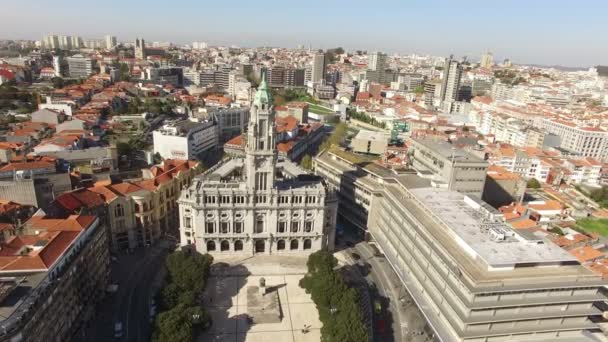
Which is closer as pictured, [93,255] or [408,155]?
[93,255]

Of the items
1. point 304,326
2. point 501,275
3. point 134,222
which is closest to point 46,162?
point 134,222

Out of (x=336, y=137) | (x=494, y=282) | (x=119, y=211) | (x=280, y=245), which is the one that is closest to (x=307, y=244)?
(x=280, y=245)


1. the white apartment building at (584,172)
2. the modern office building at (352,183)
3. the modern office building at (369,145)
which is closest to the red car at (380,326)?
the modern office building at (352,183)

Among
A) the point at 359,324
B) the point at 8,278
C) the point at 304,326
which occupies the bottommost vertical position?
the point at 304,326

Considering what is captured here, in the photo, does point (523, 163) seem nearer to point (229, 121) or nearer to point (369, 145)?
point (369, 145)

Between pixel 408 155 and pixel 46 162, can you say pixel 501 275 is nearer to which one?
pixel 408 155

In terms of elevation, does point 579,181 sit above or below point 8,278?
below
